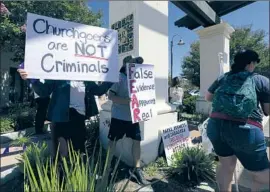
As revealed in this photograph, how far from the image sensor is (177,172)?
10.1ft

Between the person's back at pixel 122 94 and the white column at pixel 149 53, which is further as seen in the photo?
the white column at pixel 149 53

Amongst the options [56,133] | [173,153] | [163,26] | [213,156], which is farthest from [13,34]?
[213,156]

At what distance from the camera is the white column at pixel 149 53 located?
3.49m

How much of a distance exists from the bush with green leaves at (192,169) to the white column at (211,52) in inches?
202

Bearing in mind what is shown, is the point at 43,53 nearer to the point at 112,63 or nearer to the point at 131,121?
the point at 112,63

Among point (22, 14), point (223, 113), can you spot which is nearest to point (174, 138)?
point (223, 113)

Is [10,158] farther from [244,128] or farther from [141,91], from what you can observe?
[244,128]

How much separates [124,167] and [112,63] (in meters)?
1.60

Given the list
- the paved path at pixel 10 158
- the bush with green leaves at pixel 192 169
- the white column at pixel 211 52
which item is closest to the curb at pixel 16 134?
the paved path at pixel 10 158

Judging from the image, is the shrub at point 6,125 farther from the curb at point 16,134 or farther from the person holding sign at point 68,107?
the person holding sign at point 68,107

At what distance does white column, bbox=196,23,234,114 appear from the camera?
7941 millimetres

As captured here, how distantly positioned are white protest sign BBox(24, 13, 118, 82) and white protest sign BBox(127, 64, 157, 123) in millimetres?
268

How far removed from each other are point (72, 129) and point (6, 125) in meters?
4.40

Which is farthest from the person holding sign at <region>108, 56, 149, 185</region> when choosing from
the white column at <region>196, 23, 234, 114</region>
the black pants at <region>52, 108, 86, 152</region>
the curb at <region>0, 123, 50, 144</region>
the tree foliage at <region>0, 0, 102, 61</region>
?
the white column at <region>196, 23, 234, 114</region>
